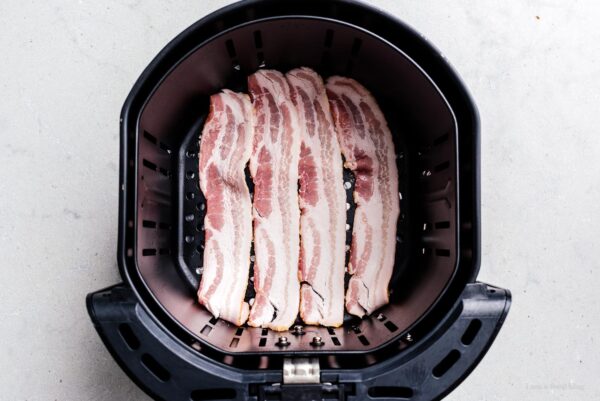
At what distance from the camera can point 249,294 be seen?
0.77m

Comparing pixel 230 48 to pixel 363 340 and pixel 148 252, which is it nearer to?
pixel 148 252

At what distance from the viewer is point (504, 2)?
2.61 ft

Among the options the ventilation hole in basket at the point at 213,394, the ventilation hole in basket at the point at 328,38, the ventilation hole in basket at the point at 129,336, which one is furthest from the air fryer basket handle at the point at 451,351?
the ventilation hole in basket at the point at 328,38

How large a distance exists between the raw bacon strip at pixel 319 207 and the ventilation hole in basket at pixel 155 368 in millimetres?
226

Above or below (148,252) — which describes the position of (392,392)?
below

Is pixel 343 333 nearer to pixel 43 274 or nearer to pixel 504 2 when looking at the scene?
pixel 43 274

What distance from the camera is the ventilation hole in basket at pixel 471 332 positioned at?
57 cm

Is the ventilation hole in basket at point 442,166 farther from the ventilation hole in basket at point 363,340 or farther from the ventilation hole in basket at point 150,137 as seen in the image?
the ventilation hole in basket at point 150,137

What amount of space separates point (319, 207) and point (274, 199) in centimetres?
7

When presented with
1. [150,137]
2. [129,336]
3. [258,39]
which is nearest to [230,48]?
[258,39]

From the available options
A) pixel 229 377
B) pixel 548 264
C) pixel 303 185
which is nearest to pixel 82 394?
pixel 229 377

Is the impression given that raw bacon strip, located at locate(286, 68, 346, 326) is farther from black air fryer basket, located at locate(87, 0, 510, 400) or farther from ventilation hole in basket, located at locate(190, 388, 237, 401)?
ventilation hole in basket, located at locate(190, 388, 237, 401)

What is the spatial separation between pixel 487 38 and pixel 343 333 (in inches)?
19.5

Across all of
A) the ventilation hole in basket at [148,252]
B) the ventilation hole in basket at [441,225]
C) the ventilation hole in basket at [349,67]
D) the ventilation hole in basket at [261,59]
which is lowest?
the ventilation hole in basket at [148,252]
